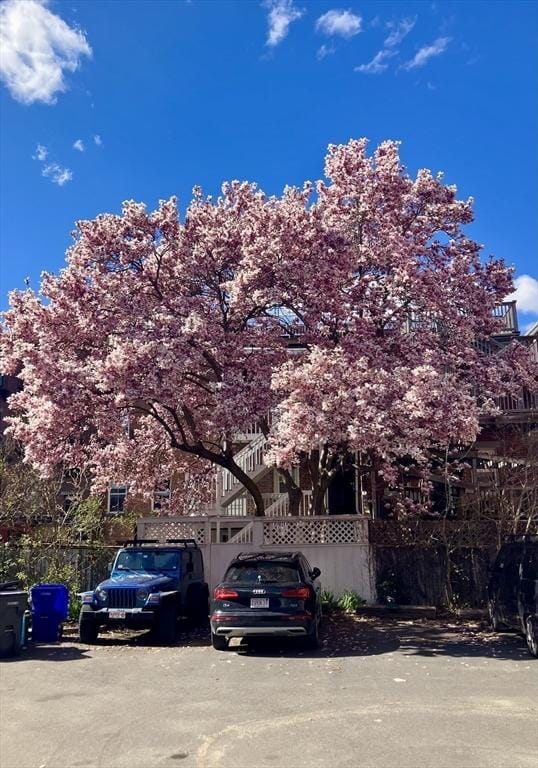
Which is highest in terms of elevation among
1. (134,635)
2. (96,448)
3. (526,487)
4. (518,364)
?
(518,364)

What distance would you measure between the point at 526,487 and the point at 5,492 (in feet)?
42.1

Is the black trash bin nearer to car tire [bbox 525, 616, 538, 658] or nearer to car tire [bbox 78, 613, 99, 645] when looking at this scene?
car tire [bbox 78, 613, 99, 645]

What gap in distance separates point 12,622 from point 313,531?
717 cm

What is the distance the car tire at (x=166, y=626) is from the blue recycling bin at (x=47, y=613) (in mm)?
1848

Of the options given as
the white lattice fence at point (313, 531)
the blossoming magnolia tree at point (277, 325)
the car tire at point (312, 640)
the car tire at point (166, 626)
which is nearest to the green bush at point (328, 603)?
the white lattice fence at point (313, 531)

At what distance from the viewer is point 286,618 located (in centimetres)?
1082

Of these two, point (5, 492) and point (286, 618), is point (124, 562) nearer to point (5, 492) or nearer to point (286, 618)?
point (286, 618)

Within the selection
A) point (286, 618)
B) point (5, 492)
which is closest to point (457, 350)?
point (286, 618)

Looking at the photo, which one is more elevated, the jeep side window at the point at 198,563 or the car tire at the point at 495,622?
the jeep side window at the point at 198,563

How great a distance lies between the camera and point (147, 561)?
1362 centimetres

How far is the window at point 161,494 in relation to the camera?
62.9 feet

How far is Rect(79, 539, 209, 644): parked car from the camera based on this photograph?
12062 millimetres

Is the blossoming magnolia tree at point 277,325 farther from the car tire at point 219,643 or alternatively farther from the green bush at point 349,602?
the car tire at point 219,643

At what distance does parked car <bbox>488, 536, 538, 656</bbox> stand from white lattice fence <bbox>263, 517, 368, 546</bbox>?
3749mm
